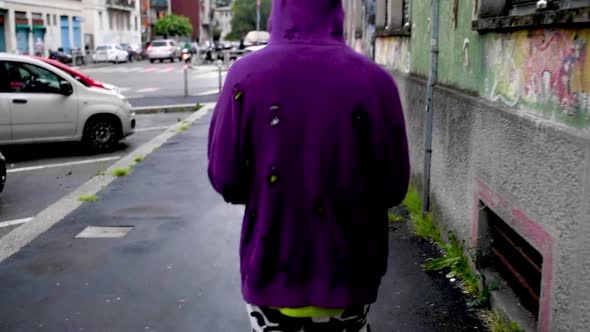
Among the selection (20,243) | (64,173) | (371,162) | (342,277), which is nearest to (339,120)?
(371,162)

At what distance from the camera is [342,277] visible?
7.14 ft

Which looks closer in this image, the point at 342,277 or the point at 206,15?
the point at 342,277

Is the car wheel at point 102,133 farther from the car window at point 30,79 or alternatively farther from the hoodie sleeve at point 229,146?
the hoodie sleeve at point 229,146

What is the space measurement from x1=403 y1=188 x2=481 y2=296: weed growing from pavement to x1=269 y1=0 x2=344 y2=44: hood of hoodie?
309cm

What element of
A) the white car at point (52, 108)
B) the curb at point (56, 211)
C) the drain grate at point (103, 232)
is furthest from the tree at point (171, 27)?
the drain grate at point (103, 232)

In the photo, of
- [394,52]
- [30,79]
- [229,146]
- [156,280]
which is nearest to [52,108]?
[30,79]

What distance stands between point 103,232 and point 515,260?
12.8 ft

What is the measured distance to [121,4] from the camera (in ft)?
249

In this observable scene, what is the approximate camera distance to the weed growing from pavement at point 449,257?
16.5ft

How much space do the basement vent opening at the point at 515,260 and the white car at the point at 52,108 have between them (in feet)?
26.8

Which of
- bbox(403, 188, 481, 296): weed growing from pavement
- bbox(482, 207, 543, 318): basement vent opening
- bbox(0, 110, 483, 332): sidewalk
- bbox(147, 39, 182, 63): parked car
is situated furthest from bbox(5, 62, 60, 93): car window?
bbox(147, 39, 182, 63): parked car

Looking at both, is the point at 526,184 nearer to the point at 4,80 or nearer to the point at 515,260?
the point at 515,260

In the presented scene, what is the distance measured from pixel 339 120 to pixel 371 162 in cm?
18

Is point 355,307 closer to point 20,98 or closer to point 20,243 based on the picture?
point 20,243
